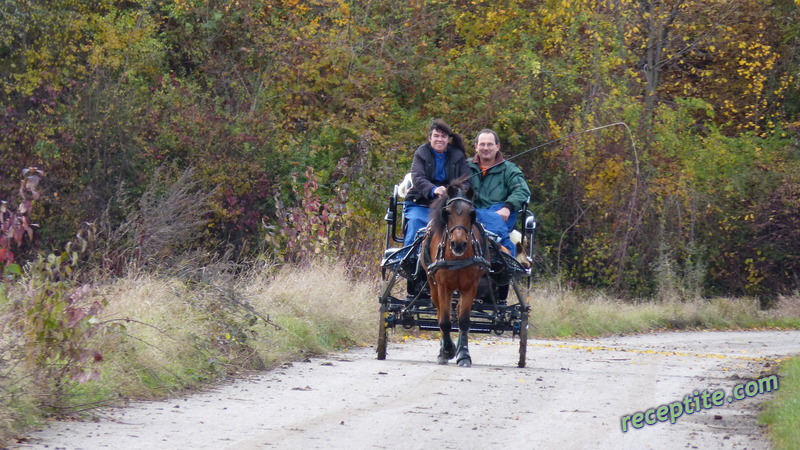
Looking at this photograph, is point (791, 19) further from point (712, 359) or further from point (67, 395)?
point (67, 395)

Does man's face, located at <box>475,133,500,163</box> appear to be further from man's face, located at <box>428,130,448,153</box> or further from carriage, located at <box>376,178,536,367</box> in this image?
carriage, located at <box>376,178,536,367</box>

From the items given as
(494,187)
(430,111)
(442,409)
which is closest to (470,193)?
(494,187)

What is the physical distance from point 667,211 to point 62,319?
935 inches

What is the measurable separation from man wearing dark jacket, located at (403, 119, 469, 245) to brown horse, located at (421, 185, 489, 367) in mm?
605

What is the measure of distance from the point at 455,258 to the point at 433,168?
141cm

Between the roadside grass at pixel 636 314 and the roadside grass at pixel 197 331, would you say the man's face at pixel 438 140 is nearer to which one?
the roadside grass at pixel 197 331

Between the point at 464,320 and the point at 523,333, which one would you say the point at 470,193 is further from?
the point at 523,333

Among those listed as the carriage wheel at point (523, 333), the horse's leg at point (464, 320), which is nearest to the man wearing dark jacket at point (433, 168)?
the horse's leg at point (464, 320)

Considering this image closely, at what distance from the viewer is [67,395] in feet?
29.4

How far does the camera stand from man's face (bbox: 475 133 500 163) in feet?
46.5

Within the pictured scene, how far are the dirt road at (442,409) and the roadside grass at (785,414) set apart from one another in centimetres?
13

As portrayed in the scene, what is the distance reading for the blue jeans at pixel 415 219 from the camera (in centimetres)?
1424

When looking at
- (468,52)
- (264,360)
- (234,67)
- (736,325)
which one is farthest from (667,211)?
(264,360)

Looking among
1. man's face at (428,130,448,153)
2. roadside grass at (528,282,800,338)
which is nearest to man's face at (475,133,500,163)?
man's face at (428,130,448,153)
